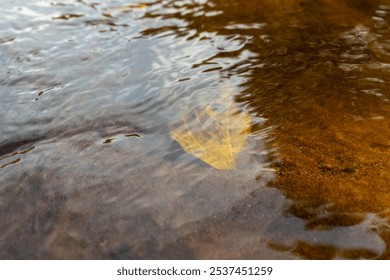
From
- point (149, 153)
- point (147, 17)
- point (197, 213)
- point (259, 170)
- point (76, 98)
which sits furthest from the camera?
point (147, 17)

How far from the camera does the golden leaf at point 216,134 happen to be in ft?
8.83

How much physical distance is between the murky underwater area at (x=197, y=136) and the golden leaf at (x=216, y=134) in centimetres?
1

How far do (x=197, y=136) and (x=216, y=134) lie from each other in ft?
0.46

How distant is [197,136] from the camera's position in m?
2.88

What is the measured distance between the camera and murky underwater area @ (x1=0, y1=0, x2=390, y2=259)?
2.18 metres

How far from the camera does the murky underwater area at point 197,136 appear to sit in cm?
218

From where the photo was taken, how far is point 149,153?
275 cm

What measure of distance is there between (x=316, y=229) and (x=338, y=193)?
31 cm

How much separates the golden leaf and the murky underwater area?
0.5 inches

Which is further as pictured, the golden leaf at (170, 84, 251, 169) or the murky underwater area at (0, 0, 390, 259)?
the golden leaf at (170, 84, 251, 169)

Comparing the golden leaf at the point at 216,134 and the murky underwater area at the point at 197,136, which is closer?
the murky underwater area at the point at 197,136
